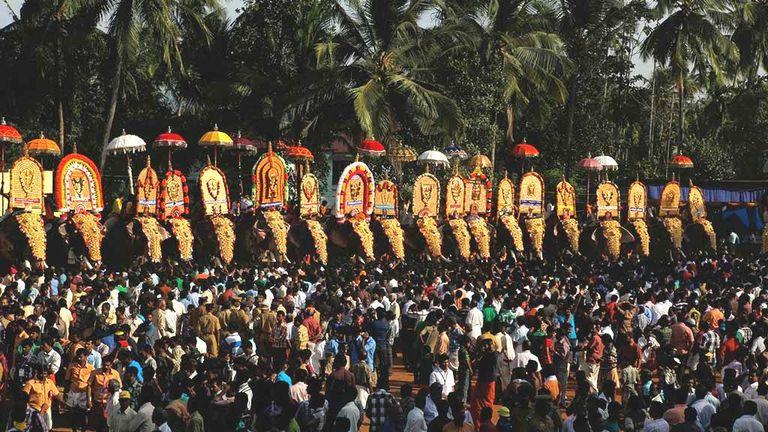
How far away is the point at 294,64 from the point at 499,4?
608cm

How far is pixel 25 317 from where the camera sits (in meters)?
15.4

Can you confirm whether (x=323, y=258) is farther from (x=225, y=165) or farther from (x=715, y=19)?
(x=715, y=19)

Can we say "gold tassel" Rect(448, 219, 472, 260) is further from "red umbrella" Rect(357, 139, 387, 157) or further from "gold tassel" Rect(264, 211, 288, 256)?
"gold tassel" Rect(264, 211, 288, 256)

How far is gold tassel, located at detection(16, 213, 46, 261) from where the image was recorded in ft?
65.8

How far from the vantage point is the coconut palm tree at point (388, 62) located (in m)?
28.8

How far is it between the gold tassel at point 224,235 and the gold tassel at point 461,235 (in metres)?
4.88

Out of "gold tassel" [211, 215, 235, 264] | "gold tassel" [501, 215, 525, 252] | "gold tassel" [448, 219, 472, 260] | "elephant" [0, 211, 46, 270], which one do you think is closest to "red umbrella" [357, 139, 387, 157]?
"gold tassel" [448, 219, 472, 260]

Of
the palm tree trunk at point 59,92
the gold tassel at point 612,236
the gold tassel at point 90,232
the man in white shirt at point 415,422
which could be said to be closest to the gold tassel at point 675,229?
the gold tassel at point 612,236

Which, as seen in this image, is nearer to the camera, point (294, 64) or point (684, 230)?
point (684, 230)

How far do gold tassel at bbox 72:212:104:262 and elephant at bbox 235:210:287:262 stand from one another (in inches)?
119

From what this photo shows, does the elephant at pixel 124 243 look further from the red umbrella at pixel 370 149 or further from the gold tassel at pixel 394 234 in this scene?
the red umbrella at pixel 370 149

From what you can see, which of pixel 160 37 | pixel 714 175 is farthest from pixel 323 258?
pixel 714 175

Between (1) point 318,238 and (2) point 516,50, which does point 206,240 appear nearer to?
(1) point 318,238

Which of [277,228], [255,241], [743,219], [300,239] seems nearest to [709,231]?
[743,219]
